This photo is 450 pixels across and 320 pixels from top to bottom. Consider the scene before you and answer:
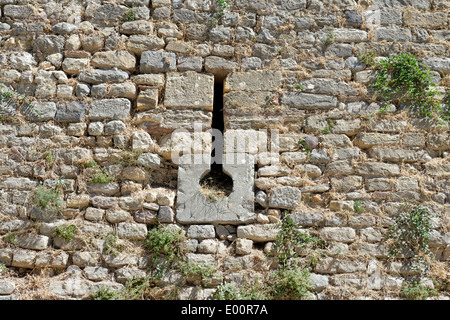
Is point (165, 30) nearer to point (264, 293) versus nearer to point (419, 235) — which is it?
point (264, 293)

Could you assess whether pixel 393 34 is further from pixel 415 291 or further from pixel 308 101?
pixel 415 291

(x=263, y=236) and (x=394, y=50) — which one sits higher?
(x=394, y=50)

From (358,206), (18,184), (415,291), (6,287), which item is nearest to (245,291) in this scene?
(358,206)

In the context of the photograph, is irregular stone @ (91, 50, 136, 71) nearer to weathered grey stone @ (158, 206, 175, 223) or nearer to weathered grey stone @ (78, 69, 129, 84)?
weathered grey stone @ (78, 69, 129, 84)

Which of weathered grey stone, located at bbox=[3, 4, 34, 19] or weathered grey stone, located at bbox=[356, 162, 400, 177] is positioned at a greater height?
weathered grey stone, located at bbox=[3, 4, 34, 19]

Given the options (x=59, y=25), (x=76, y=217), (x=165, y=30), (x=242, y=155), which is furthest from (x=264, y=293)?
(x=59, y=25)

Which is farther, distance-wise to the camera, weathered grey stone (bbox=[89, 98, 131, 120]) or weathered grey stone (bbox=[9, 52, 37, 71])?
weathered grey stone (bbox=[9, 52, 37, 71])

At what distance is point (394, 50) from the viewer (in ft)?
14.5

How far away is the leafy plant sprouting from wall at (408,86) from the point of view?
13.8ft

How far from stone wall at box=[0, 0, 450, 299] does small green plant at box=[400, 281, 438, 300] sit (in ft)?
0.24

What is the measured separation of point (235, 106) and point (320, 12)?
140 cm

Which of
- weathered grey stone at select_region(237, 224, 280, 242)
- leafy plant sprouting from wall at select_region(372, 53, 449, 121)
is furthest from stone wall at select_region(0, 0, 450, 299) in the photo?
leafy plant sprouting from wall at select_region(372, 53, 449, 121)

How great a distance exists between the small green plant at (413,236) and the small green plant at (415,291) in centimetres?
15

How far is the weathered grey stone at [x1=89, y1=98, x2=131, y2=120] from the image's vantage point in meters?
4.16
